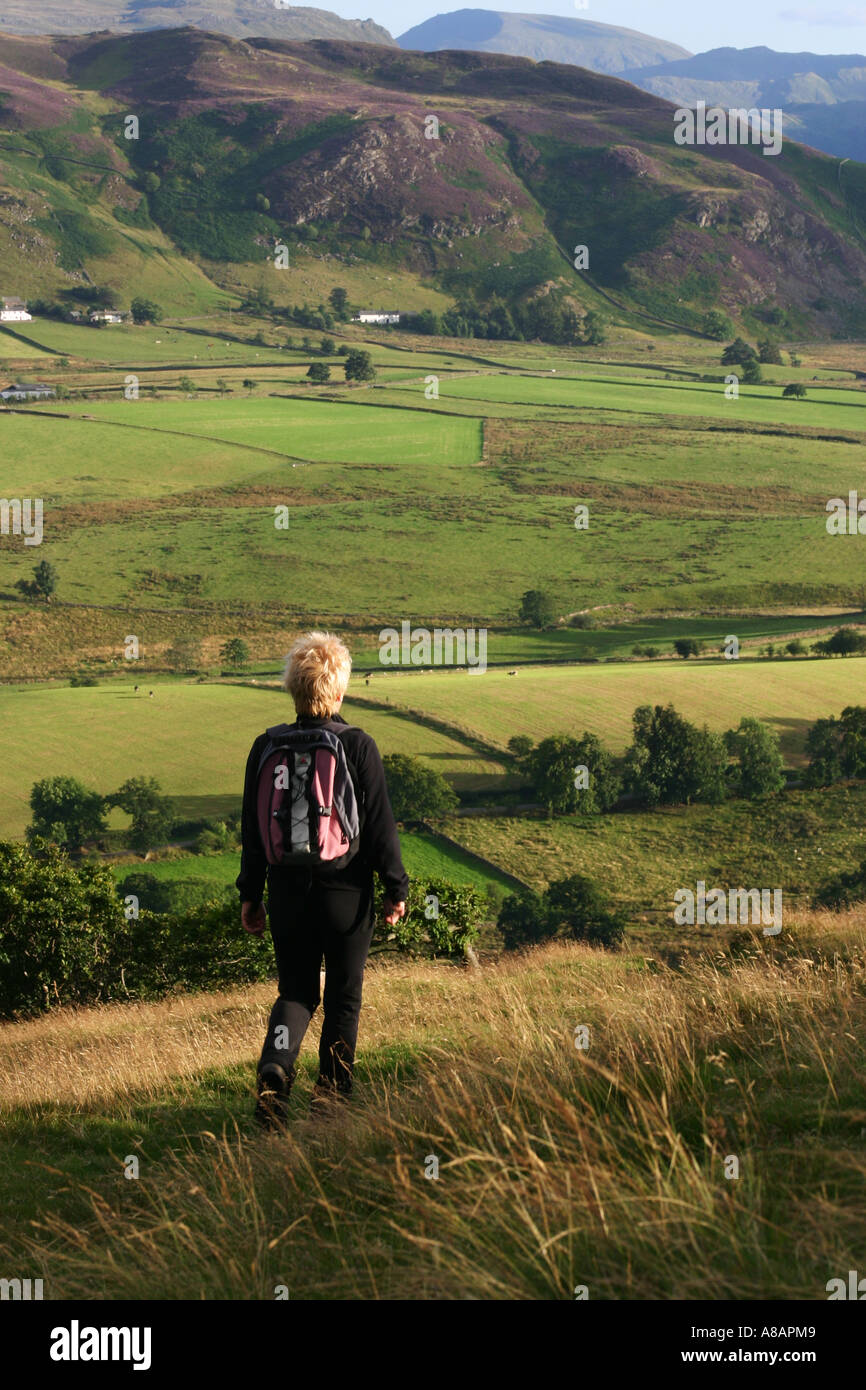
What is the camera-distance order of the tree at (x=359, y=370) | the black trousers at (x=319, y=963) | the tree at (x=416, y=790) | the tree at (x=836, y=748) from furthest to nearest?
the tree at (x=359, y=370) → the tree at (x=836, y=748) → the tree at (x=416, y=790) → the black trousers at (x=319, y=963)

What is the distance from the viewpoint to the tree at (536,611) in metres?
96.0

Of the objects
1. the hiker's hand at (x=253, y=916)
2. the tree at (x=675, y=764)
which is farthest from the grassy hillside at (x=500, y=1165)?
the tree at (x=675, y=764)

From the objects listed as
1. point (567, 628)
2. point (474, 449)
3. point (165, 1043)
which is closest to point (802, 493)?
point (474, 449)

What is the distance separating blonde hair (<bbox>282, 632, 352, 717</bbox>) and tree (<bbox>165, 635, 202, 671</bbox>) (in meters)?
78.1

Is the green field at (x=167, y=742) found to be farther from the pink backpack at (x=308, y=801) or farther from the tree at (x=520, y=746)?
the pink backpack at (x=308, y=801)

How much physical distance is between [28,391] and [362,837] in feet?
589

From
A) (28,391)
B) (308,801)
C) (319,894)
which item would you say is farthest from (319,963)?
(28,391)

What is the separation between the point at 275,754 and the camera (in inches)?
287

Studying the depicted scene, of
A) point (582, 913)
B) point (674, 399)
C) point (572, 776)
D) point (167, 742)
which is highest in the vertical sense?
point (674, 399)

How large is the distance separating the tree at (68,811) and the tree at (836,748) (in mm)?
37511

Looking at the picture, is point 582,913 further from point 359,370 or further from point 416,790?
point 359,370

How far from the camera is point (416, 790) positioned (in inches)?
2233

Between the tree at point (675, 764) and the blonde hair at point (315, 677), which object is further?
the tree at point (675, 764)

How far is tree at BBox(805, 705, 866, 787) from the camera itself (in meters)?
63.3
